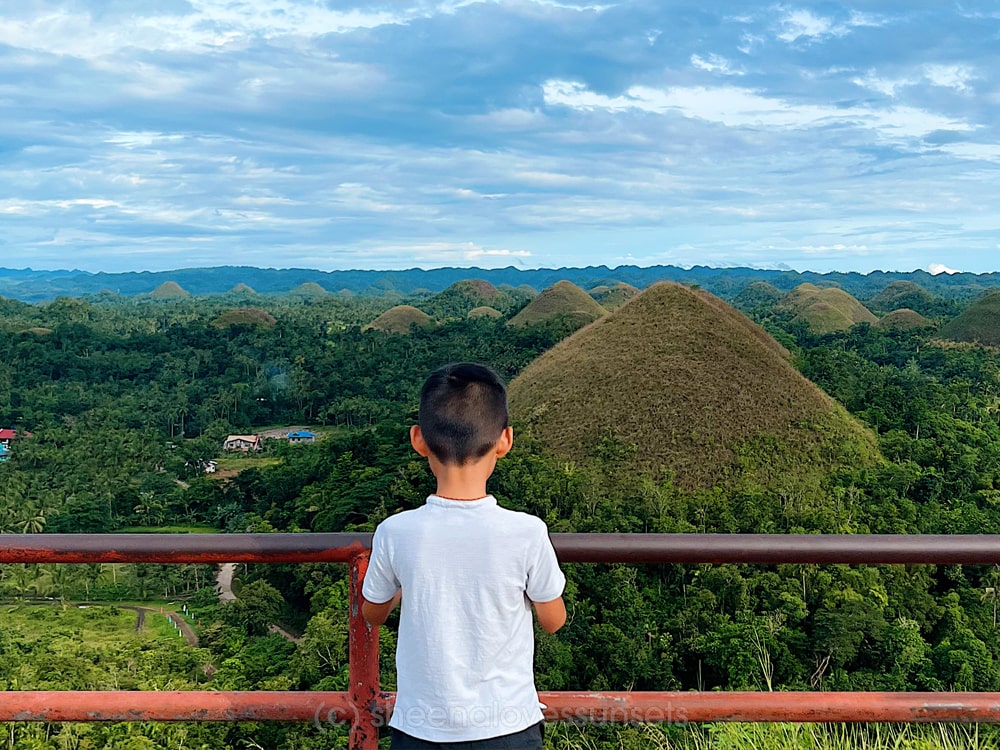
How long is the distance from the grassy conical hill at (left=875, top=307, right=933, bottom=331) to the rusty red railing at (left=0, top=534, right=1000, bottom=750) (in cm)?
4458

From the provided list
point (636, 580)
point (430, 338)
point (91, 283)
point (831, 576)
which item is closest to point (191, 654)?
point (636, 580)

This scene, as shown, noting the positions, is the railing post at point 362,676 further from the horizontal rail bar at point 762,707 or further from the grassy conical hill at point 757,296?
the grassy conical hill at point 757,296

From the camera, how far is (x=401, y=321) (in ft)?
174

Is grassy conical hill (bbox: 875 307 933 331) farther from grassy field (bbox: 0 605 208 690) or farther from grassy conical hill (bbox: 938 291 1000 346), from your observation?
grassy field (bbox: 0 605 208 690)

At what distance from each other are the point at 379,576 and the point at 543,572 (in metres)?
0.24

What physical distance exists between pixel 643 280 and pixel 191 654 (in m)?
130

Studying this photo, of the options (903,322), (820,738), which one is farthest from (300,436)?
(903,322)

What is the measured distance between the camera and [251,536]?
133 centimetres

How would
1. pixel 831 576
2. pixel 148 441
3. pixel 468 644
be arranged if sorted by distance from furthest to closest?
pixel 148 441 → pixel 831 576 → pixel 468 644

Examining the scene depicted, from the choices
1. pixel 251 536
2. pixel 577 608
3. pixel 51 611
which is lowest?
pixel 51 611

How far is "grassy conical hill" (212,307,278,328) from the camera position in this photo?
157ft

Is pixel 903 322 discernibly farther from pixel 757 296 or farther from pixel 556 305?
pixel 757 296

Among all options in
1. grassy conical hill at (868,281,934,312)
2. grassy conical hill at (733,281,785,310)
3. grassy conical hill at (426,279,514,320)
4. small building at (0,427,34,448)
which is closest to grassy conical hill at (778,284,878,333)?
grassy conical hill at (868,281,934,312)

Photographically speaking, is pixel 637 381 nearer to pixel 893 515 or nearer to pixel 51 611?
pixel 893 515
